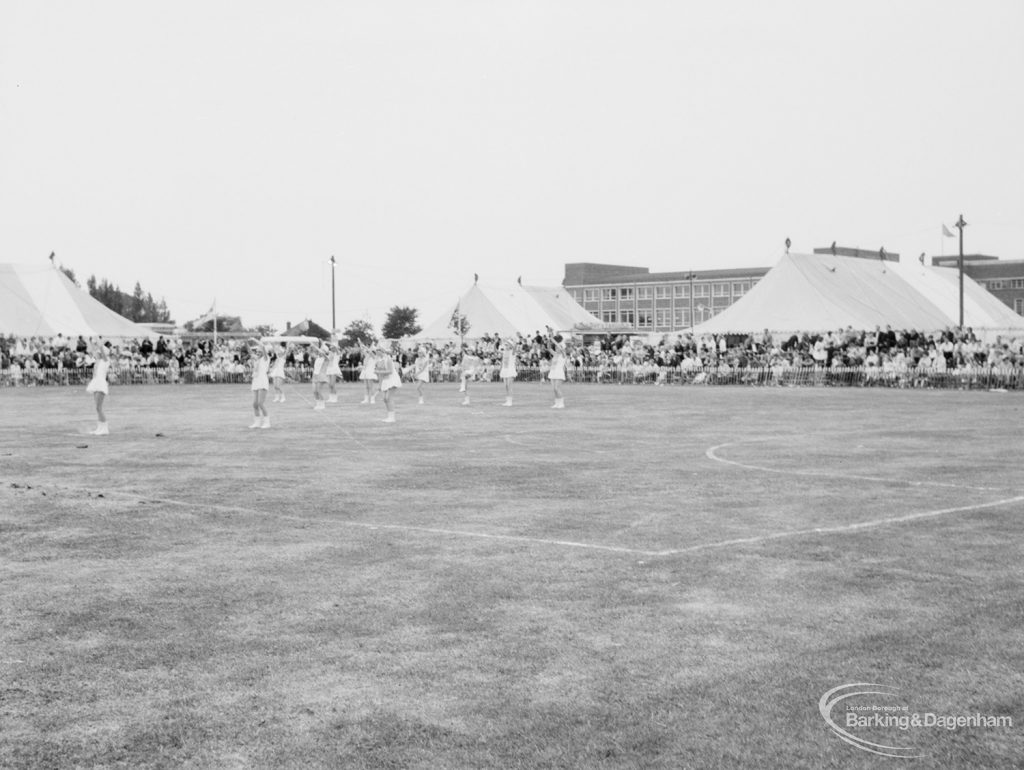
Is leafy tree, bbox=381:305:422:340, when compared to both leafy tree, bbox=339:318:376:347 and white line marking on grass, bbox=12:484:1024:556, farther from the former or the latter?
white line marking on grass, bbox=12:484:1024:556

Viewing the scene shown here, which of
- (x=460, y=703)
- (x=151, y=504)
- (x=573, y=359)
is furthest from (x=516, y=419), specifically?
(x=573, y=359)

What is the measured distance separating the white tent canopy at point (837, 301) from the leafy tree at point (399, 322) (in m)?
62.1

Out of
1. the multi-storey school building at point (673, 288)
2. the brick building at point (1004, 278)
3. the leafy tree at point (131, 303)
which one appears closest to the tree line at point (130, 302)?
the leafy tree at point (131, 303)

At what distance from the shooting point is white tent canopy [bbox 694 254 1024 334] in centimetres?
4775

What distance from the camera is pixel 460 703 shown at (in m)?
6.14

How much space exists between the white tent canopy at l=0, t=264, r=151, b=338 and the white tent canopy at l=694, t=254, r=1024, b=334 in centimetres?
2697

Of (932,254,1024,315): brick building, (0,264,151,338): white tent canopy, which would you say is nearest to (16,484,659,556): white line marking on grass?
(0,264,151,338): white tent canopy

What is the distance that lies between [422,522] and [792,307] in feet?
127

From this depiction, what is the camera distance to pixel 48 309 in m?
51.2

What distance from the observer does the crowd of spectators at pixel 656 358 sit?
43469 mm

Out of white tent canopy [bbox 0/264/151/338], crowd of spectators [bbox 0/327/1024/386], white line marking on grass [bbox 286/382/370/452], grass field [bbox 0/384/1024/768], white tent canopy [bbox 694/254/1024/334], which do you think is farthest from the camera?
white tent canopy [bbox 0/264/151/338]

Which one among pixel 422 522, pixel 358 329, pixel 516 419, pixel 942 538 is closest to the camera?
pixel 942 538

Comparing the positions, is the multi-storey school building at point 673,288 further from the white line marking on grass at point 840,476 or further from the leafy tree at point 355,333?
the white line marking on grass at point 840,476

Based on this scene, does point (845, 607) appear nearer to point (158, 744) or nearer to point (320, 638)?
point (320, 638)
